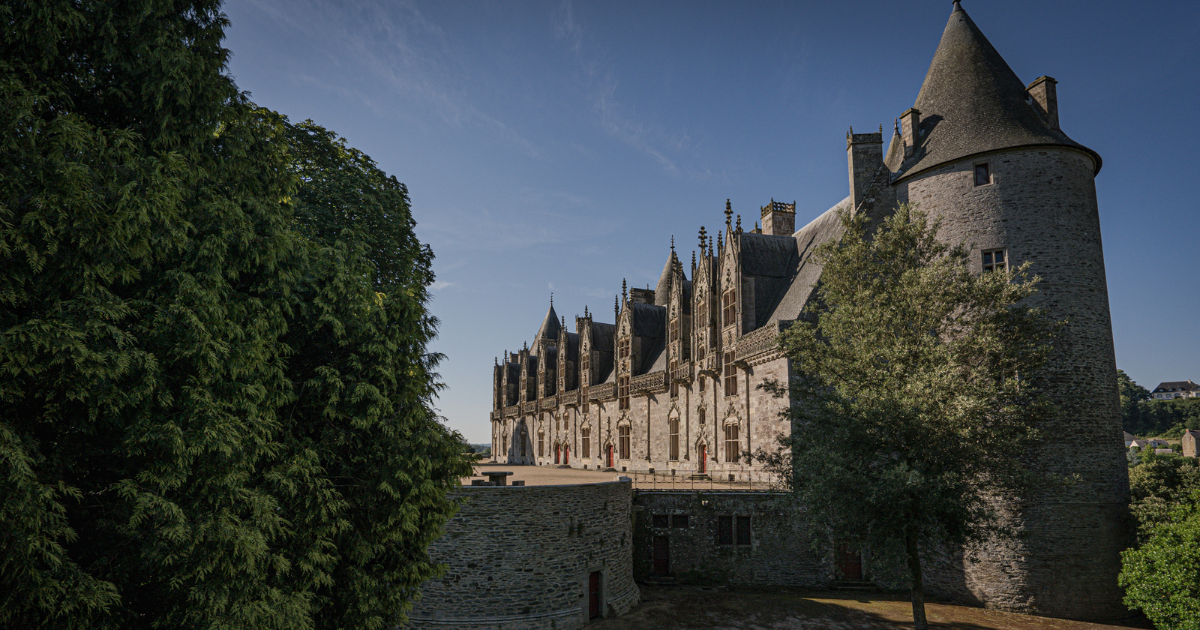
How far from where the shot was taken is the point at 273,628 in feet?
30.1

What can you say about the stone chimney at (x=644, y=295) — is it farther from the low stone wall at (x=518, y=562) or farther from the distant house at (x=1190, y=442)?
the distant house at (x=1190, y=442)

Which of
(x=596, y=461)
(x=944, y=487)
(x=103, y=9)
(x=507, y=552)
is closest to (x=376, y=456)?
(x=103, y=9)

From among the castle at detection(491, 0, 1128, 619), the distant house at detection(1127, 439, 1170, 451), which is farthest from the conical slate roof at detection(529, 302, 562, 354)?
the distant house at detection(1127, 439, 1170, 451)

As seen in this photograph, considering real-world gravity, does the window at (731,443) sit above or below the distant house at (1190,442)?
above

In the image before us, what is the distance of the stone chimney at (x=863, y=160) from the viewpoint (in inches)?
1099

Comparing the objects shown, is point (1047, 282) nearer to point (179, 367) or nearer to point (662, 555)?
point (662, 555)

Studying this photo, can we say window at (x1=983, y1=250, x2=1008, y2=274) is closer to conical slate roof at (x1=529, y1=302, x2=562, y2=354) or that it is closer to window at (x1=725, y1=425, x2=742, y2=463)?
window at (x1=725, y1=425, x2=742, y2=463)

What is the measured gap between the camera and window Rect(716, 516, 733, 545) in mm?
25969

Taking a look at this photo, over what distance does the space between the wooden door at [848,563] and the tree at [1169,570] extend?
8.12m

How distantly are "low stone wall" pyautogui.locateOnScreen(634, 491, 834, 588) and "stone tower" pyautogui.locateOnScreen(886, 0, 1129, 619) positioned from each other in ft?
15.5

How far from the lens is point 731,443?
99.7 feet

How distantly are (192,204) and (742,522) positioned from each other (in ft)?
73.2

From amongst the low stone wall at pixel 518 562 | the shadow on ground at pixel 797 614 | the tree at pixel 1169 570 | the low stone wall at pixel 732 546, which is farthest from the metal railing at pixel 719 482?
the tree at pixel 1169 570

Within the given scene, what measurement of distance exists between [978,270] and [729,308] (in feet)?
35.2
